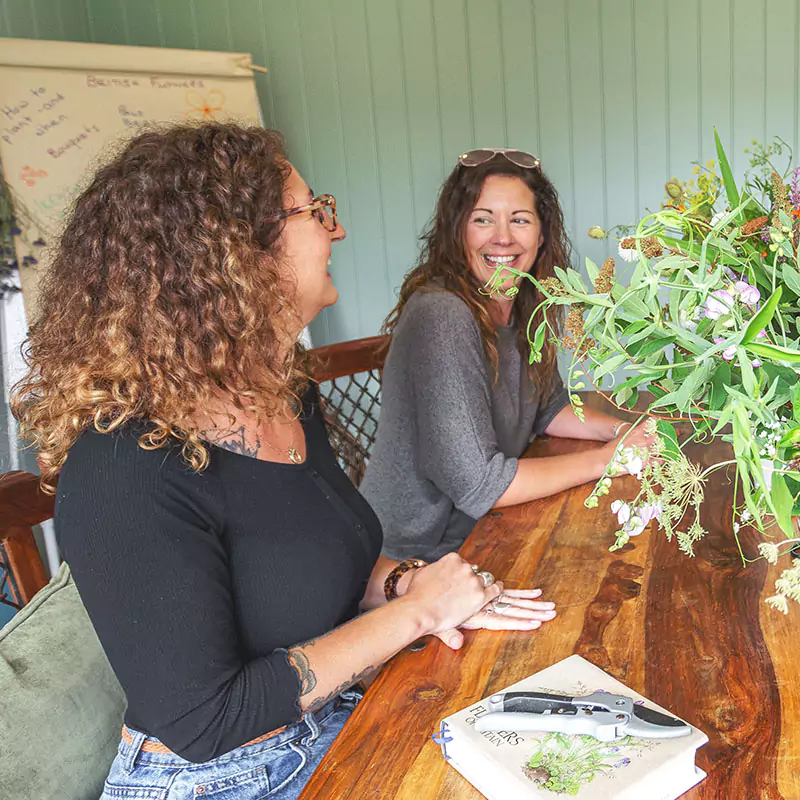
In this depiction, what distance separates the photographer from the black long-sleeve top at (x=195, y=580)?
959mm

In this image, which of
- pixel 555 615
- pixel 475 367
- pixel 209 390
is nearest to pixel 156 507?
pixel 209 390

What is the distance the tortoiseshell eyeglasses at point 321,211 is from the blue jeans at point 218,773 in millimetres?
717

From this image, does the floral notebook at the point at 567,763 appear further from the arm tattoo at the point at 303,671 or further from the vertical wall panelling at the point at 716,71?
the vertical wall panelling at the point at 716,71

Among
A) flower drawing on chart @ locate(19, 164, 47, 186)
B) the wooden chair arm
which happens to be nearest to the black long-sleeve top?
the wooden chair arm

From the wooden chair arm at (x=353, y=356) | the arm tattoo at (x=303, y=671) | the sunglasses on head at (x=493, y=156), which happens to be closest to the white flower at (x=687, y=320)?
the arm tattoo at (x=303, y=671)

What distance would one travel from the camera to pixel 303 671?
106cm

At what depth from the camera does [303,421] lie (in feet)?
4.66

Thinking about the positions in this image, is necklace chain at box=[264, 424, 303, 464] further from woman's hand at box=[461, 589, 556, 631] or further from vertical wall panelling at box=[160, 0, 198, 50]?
vertical wall panelling at box=[160, 0, 198, 50]

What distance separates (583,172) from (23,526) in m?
2.79

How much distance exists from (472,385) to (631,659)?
31.4 inches

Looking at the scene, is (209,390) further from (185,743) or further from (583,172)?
(583,172)

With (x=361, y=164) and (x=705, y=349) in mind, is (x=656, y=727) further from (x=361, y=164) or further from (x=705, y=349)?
(x=361, y=164)

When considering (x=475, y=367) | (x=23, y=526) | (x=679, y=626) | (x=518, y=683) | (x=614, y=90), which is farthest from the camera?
(x=614, y=90)

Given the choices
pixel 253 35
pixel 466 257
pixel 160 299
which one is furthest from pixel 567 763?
pixel 253 35
